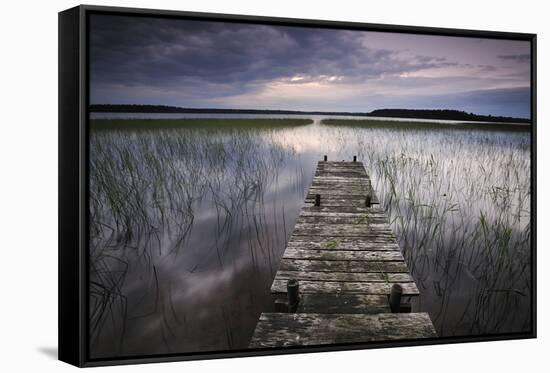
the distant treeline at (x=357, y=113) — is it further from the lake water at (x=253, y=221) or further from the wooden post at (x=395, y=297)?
the wooden post at (x=395, y=297)

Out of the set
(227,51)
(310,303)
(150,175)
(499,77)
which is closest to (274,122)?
(227,51)

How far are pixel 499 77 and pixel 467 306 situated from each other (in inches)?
67.3

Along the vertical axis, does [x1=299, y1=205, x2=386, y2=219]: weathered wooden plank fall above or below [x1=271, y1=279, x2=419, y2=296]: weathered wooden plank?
above

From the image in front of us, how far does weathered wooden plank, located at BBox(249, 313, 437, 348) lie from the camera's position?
15.1 ft

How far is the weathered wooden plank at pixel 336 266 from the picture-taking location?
4879 mm

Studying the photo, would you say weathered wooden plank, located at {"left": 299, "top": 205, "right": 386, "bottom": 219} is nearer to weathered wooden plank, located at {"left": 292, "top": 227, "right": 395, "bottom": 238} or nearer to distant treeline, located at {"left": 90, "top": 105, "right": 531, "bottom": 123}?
weathered wooden plank, located at {"left": 292, "top": 227, "right": 395, "bottom": 238}

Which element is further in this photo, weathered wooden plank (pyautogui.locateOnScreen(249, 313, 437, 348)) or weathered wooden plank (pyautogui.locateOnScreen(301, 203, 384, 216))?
weathered wooden plank (pyautogui.locateOnScreen(301, 203, 384, 216))

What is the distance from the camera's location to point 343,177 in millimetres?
5164

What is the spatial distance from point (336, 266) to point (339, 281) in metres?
0.14

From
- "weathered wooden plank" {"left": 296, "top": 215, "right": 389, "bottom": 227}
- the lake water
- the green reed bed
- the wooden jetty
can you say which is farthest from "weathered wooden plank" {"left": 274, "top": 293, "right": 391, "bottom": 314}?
the green reed bed

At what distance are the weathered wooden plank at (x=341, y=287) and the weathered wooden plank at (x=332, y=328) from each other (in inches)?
6.1

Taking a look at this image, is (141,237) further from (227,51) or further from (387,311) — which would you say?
(387,311)

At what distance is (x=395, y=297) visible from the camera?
4691mm

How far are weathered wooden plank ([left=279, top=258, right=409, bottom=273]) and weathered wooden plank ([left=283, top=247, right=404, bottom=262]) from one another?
3cm
